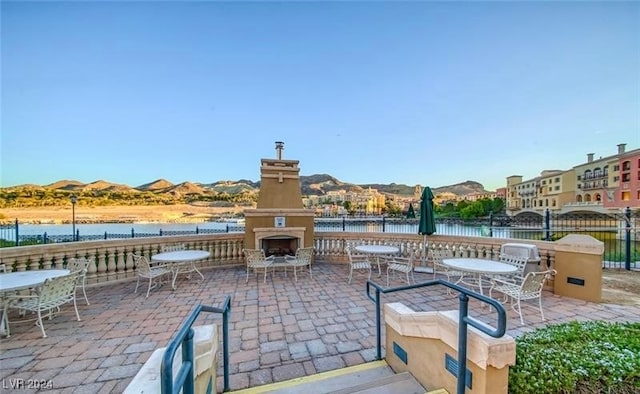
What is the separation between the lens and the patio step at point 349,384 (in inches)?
78.6

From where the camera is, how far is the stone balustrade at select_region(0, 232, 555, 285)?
183 inches

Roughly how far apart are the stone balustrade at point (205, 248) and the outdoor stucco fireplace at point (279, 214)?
697 mm

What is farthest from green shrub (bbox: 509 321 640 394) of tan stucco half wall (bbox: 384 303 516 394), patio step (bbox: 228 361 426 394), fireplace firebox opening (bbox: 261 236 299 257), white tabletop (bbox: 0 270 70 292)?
fireplace firebox opening (bbox: 261 236 299 257)

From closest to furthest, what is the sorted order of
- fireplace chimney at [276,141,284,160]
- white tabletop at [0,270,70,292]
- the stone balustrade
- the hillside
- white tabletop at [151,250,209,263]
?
white tabletop at [0,270,70,292]
the stone balustrade
white tabletop at [151,250,209,263]
fireplace chimney at [276,141,284,160]
the hillside

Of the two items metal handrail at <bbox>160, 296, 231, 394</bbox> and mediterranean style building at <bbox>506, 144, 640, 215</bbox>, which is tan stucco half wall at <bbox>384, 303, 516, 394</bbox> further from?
mediterranean style building at <bbox>506, 144, 640, 215</bbox>

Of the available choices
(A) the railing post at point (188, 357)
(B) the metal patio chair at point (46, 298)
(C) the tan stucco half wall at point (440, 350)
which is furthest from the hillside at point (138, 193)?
(A) the railing post at point (188, 357)

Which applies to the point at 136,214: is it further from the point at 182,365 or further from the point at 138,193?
the point at 182,365

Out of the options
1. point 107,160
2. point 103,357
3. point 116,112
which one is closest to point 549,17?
point 103,357

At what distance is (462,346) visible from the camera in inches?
65.1

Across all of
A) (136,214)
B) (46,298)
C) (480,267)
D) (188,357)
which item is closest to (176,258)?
(46,298)

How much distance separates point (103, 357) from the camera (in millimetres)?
2648

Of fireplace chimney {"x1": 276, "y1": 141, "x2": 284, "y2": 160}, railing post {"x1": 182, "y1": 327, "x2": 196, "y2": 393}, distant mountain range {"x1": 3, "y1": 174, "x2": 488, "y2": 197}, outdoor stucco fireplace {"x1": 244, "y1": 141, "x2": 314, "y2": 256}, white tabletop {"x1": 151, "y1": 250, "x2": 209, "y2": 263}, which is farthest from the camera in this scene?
distant mountain range {"x1": 3, "y1": 174, "x2": 488, "y2": 197}

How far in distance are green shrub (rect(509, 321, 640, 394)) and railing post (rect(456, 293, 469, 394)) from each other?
376 mm

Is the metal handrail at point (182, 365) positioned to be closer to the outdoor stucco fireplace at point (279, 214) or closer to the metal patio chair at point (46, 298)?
the metal patio chair at point (46, 298)
